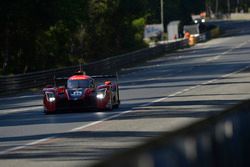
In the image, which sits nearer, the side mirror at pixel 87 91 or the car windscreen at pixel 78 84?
the side mirror at pixel 87 91

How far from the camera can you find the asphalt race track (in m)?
14.1

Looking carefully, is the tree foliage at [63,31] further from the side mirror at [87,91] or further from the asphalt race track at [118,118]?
the side mirror at [87,91]

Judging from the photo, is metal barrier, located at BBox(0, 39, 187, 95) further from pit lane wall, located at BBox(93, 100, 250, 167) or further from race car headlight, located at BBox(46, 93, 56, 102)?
pit lane wall, located at BBox(93, 100, 250, 167)

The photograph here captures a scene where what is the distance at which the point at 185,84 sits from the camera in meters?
35.5

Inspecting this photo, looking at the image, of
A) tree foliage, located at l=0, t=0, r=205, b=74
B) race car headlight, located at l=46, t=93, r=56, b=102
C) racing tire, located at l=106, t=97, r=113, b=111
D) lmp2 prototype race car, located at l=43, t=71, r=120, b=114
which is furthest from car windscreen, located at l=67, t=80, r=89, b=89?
tree foliage, located at l=0, t=0, r=205, b=74

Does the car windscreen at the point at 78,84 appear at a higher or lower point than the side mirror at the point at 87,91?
higher

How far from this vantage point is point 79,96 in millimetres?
23047

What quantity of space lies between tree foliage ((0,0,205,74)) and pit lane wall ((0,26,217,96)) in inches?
132

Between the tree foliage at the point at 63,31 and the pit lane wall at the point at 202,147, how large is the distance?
127 feet

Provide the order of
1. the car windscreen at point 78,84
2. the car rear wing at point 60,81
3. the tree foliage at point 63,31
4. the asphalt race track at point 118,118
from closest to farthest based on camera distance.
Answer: the asphalt race track at point 118,118 < the car windscreen at point 78,84 < the car rear wing at point 60,81 < the tree foliage at point 63,31

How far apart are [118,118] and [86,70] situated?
25.8 meters

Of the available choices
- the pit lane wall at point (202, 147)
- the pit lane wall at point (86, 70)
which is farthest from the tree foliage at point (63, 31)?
the pit lane wall at point (202, 147)

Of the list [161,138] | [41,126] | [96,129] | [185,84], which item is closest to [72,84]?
[41,126]

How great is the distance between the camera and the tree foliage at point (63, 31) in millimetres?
47531
